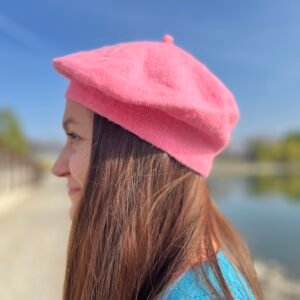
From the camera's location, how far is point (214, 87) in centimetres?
123

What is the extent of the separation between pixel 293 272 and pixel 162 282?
7587mm

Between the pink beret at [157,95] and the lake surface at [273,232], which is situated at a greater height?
the pink beret at [157,95]

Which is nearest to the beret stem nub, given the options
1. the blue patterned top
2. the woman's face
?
the woman's face

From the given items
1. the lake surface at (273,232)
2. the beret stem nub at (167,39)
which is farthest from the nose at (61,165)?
the lake surface at (273,232)

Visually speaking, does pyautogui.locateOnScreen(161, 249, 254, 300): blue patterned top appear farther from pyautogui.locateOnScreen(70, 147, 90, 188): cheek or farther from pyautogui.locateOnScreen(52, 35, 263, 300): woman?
pyautogui.locateOnScreen(70, 147, 90, 188): cheek

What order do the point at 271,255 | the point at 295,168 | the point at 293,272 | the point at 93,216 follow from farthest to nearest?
the point at 295,168, the point at 271,255, the point at 293,272, the point at 93,216

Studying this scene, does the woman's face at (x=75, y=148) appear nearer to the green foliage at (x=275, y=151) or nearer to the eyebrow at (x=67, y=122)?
the eyebrow at (x=67, y=122)

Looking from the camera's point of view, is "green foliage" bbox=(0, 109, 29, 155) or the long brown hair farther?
"green foliage" bbox=(0, 109, 29, 155)

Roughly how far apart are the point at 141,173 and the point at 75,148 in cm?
23

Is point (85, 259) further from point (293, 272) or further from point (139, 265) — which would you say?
point (293, 272)

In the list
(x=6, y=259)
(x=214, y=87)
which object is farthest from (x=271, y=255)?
(x=214, y=87)

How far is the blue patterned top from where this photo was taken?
97cm

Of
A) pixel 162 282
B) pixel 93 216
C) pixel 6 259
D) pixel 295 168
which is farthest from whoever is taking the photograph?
pixel 295 168

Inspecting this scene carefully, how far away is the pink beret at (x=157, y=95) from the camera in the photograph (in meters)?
1.10
